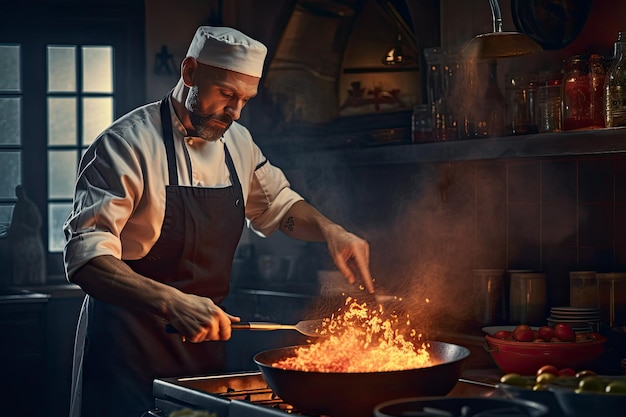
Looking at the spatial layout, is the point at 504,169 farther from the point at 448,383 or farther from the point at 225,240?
the point at 448,383

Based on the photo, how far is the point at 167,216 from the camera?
302 centimetres

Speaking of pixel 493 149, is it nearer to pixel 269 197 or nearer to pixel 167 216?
pixel 269 197

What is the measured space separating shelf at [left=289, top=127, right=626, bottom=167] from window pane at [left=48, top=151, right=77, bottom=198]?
1.80 m

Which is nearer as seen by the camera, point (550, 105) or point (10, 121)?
point (550, 105)

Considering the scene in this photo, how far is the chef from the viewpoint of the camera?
294cm

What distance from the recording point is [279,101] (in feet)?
17.6

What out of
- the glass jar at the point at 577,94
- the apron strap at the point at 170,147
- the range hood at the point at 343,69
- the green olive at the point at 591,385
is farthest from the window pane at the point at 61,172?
the green olive at the point at 591,385

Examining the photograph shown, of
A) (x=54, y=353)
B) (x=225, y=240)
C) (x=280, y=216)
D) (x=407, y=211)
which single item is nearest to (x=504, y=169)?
(x=407, y=211)

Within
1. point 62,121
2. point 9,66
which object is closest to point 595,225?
point 62,121

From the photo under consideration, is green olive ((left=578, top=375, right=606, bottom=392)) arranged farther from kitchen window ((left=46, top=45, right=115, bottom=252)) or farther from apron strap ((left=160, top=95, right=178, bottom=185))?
kitchen window ((left=46, top=45, right=115, bottom=252))

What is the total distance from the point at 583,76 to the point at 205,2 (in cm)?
295

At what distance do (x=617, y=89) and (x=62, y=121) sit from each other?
3618 mm

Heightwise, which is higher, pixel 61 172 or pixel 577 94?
pixel 577 94

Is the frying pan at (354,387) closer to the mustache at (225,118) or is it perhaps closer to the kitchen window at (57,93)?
the mustache at (225,118)
